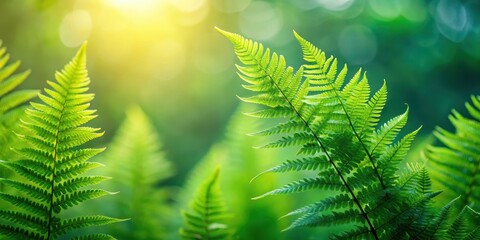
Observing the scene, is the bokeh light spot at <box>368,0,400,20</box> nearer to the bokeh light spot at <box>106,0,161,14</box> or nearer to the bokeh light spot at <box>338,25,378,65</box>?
the bokeh light spot at <box>338,25,378,65</box>

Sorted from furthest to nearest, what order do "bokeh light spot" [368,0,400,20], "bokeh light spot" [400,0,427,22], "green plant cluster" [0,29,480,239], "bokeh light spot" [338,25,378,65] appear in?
"bokeh light spot" [338,25,378,65] → "bokeh light spot" [368,0,400,20] → "bokeh light spot" [400,0,427,22] → "green plant cluster" [0,29,480,239]

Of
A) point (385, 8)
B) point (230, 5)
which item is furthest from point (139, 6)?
point (385, 8)

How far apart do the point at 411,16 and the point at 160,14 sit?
460 cm

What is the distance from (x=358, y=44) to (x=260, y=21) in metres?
2.36

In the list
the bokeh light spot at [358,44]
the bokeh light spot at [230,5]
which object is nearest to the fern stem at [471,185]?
the bokeh light spot at [358,44]

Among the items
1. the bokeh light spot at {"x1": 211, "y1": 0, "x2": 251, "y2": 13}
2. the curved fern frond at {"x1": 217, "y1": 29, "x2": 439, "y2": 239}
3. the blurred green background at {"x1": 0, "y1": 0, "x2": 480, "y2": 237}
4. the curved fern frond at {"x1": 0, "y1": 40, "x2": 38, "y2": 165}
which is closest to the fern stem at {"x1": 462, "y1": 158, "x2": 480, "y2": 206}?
the curved fern frond at {"x1": 217, "y1": 29, "x2": 439, "y2": 239}

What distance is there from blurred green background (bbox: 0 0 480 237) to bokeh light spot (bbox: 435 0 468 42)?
0.02 metres

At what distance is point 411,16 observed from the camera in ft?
23.7

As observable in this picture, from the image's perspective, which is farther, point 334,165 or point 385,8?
point 385,8

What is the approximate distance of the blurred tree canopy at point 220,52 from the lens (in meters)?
5.37

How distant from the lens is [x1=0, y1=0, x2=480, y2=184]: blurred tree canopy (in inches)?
211

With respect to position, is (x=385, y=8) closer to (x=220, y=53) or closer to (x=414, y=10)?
(x=414, y=10)

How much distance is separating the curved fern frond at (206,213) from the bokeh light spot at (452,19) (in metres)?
6.81

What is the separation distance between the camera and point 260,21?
933cm
